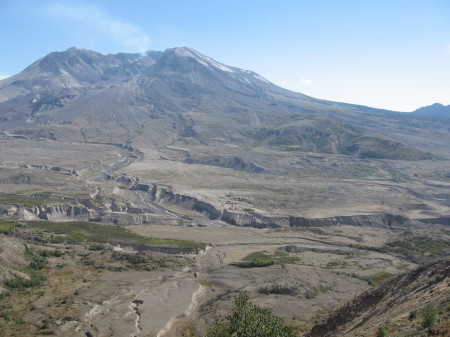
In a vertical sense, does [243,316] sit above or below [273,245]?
above

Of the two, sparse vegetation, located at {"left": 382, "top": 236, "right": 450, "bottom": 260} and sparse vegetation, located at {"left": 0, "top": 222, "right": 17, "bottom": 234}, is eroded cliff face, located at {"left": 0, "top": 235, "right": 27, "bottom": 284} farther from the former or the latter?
sparse vegetation, located at {"left": 382, "top": 236, "right": 450, "bottom": 260}

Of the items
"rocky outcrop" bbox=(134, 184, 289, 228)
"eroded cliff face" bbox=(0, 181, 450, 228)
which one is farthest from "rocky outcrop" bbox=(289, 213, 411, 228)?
"rocky outcrop" bbox=(134, 184, 289, 228)

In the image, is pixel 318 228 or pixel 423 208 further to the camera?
pixel 423 208

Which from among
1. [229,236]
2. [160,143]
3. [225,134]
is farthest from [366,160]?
[229,236]

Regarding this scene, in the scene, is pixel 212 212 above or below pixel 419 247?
below

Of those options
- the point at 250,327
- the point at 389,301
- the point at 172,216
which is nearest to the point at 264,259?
the point at 389,301

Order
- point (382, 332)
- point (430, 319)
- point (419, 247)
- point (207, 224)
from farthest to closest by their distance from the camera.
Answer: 1. point (207, 224)
2. point (419, 247)
3. point (382, 332)
4. point (430, 319)

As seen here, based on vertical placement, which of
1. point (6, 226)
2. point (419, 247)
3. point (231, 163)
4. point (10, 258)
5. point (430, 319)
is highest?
point (430, 319)

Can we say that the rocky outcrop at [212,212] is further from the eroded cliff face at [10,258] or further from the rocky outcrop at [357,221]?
the eroded cliff face at [10,258]

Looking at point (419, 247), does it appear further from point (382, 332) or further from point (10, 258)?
point (10, 258)

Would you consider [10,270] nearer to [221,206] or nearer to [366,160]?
[221,206]

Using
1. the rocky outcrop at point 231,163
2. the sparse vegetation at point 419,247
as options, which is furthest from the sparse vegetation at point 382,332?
the rocky outcrop at point 231,163
